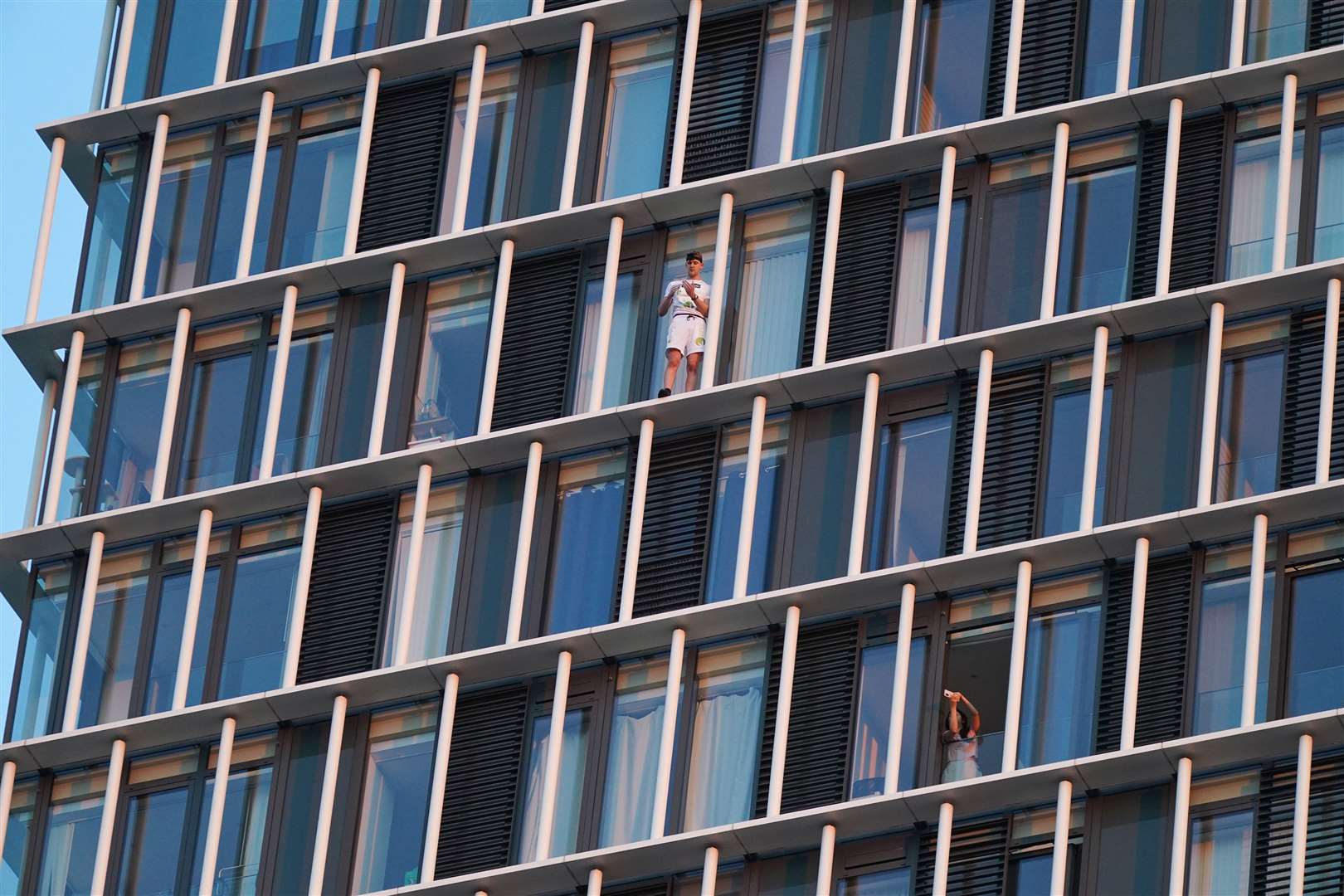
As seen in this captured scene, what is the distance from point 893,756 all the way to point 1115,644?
9.97 ft

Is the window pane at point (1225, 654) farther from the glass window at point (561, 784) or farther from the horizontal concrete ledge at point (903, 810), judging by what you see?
the glass window at point (561, 784)

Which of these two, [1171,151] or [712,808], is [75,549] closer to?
[712,808]

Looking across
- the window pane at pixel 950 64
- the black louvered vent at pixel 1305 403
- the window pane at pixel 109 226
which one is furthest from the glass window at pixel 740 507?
the window pane at pixel 109 226

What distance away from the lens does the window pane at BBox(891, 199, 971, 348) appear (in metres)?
60.4

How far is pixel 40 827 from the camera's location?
61562mm

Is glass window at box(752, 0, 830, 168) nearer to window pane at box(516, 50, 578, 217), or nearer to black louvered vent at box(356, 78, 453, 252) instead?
window pane at box(516, 50, 578, 217)

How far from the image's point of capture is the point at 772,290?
2425 inches

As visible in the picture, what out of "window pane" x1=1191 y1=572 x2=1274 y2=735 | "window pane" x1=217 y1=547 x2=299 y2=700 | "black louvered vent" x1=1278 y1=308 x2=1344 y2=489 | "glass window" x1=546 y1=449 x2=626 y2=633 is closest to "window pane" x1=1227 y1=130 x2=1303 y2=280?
"black louvered vent" x1=1278 y1=308 x2=1344 y2=489

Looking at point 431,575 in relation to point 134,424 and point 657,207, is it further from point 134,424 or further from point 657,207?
point 657,207

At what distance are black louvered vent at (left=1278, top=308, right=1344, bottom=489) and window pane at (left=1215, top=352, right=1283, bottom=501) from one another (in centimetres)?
14

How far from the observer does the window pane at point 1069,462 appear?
192ft

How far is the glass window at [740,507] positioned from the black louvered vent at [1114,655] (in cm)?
447

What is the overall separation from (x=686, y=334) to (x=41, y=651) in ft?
32.3

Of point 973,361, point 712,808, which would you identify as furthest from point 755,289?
point 712,808
